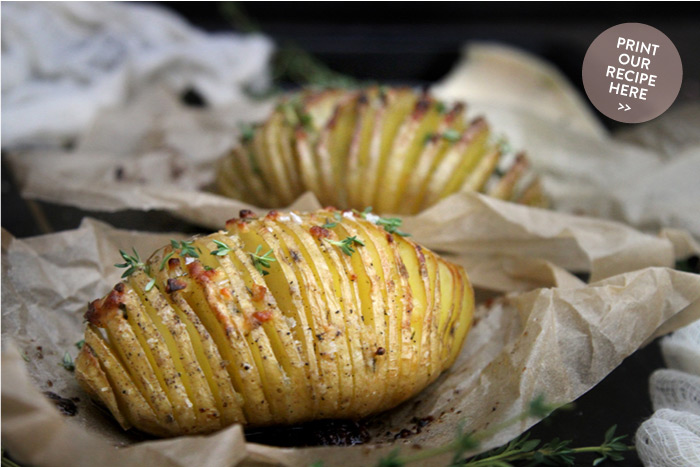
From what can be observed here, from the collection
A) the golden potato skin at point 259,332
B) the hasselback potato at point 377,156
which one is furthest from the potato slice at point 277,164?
the golden potato skin at point 259,332

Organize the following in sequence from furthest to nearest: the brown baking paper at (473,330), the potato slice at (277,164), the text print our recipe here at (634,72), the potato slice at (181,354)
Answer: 1. the potato slice at (277,164)
2. the text print our recipe here at (634,72)
3. the potato slice at (181,354)
4. the brown baking paper at (473,330)

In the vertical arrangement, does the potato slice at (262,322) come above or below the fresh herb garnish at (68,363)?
above

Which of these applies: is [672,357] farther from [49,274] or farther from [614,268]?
[49,274]

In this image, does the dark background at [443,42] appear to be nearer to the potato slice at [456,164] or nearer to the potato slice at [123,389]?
the potato slice at [456,164]

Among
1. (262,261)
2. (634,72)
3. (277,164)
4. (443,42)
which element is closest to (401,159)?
(277,164)

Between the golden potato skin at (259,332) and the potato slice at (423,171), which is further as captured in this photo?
the potato slice at (423,171)

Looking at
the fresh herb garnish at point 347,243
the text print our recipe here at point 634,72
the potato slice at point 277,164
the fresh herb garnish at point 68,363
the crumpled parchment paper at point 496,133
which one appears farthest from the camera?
the potato slice at point 277,164
